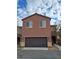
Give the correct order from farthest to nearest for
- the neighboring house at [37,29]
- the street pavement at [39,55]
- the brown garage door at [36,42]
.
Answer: the brown garage door at [36,42] < the neighboring house at [37,29] < the street pavement at [39,55]

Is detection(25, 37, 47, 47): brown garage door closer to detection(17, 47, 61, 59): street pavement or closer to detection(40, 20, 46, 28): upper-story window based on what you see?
detection(40, 20, 46, 28): upper-story window

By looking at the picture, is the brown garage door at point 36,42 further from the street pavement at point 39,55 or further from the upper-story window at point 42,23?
the street pavement at point 39,55

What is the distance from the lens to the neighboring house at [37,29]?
80.9 ft

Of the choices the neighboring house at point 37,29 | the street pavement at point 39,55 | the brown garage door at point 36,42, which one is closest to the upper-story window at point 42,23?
the neighboring house at point 37,29

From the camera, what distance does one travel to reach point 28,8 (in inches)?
976

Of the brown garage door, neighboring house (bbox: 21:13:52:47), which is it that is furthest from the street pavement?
the brown garage door

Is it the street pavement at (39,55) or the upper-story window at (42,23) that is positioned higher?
the upper-story window at (42,23)

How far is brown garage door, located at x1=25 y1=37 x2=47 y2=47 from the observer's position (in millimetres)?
25344
